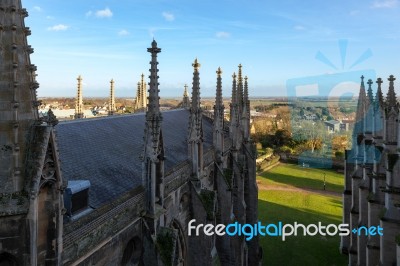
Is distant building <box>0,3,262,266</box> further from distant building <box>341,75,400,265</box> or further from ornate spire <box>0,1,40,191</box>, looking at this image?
distant building <box>341,75,400,265</box>

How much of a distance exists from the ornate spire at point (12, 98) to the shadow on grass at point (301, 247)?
101 ft

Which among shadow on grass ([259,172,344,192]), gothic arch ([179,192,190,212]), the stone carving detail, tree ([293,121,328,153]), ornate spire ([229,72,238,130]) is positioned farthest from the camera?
tree ([293,121,328,153])

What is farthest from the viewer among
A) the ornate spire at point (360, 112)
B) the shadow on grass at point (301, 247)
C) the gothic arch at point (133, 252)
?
the ornate spire at point (360, 112)

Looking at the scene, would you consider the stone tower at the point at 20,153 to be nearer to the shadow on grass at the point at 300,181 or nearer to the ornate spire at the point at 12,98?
the ornate spire at the point at 12,98

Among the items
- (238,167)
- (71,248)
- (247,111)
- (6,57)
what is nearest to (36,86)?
(6,57)

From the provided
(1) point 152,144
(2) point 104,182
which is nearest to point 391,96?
(1) point 152,144

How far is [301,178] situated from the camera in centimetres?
7206

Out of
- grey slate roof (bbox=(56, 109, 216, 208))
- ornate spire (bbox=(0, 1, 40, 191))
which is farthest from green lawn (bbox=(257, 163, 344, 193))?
ornate spire (bbox=(0, 1, 40, 191))

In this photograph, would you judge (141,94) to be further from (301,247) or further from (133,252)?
(133,252)

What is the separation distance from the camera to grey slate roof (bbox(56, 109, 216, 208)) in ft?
43.2

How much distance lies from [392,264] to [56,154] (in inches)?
816

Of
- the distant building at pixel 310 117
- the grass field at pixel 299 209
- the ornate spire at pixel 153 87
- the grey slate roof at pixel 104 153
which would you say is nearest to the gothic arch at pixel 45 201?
the grey slate roof at pixel 104 153

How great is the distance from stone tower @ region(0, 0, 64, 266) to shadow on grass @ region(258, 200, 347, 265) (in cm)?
3009

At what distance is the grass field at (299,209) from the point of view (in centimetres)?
3488
